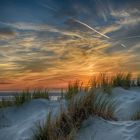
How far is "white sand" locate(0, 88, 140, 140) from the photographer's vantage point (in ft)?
13.3

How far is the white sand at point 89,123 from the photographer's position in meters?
4.05

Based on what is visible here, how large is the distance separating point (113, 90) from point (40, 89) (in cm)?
179

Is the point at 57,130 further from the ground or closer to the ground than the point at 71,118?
closer to the ground

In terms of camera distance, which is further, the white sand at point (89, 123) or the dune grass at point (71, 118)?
the white sand at point (89, 123)

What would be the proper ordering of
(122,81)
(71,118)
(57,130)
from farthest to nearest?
1. (122,81)
2. (71,118)
3. (57,130)

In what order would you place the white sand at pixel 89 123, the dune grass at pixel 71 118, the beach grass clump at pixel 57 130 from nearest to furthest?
the beach grass clump at pixel 57 130
the dune grass at pixel 71 118
the white sand at pixel 89 123

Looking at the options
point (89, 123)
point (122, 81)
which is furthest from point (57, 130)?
point (122, 81)

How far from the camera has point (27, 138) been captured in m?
4.30

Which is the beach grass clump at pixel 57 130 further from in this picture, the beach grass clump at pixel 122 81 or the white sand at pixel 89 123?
the beach grass clump at pixel 122 81

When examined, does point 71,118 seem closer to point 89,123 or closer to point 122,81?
point 89,123

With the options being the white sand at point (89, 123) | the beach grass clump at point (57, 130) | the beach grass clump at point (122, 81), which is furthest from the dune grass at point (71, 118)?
the beach grass clump at point (122, 81)

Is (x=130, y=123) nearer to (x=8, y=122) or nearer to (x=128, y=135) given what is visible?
(x=128, y=135)

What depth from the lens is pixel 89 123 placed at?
14.5ft

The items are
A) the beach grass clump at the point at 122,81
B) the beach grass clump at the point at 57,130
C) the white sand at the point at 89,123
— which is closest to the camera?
the beach grass clump at the point at 57,130
